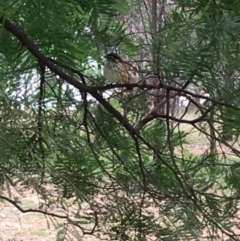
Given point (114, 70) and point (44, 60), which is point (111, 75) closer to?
point (114, 70)

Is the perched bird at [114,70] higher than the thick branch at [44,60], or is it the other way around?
the perched bird at [114,70]

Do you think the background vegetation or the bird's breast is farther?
the bird's breast

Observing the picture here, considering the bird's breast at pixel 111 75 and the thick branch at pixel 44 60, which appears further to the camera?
the bird's breast at pixel 111 75

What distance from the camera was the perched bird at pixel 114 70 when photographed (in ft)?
1.59

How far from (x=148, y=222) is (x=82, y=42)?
0.17 m

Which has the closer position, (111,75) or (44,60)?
(44,60)

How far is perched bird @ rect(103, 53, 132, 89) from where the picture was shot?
485 mm

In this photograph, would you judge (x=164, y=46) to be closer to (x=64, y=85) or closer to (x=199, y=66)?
(x=199, y=66)

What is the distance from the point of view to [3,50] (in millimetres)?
452

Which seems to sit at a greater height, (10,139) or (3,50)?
(3,50)

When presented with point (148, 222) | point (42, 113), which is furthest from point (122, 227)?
point (42, 113)

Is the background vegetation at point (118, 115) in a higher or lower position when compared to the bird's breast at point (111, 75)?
lower

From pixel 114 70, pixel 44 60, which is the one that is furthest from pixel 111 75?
pixel 44 60

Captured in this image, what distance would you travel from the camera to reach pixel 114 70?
502 mm
